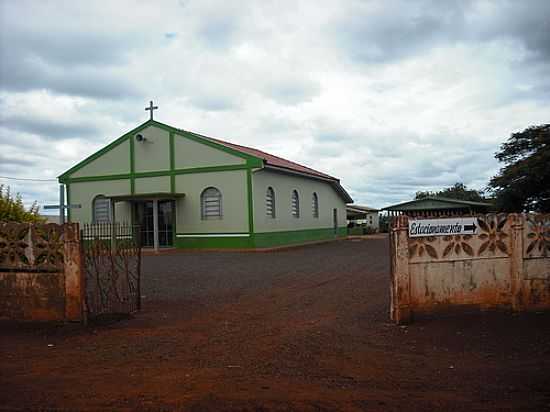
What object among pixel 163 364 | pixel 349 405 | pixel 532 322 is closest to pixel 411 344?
pixel 532 322

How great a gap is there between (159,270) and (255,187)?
8340 millimetres

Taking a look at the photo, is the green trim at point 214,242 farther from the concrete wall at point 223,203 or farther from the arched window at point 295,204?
the arched window at point 295,204

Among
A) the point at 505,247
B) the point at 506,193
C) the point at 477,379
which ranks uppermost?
the point at 506,193

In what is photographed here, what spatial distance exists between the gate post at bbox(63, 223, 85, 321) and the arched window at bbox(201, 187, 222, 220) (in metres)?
15.8

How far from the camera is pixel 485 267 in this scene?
8.21 m

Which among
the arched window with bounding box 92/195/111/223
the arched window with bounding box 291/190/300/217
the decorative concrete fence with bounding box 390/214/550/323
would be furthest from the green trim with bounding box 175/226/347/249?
the decorative concrete fence with bounding box 390/214/550/323

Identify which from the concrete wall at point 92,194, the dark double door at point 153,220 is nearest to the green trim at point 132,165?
the concrete wall at point 92,194

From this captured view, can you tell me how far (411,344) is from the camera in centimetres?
693

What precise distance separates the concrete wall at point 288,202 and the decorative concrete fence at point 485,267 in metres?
15.6

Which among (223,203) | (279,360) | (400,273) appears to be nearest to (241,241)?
(223,203)

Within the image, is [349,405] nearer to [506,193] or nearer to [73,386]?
[73,386]

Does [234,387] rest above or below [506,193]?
below

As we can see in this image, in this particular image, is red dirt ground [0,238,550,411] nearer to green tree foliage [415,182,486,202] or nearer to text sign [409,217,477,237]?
text sign [409,217,477,237]

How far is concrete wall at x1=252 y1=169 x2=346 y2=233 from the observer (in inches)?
944
